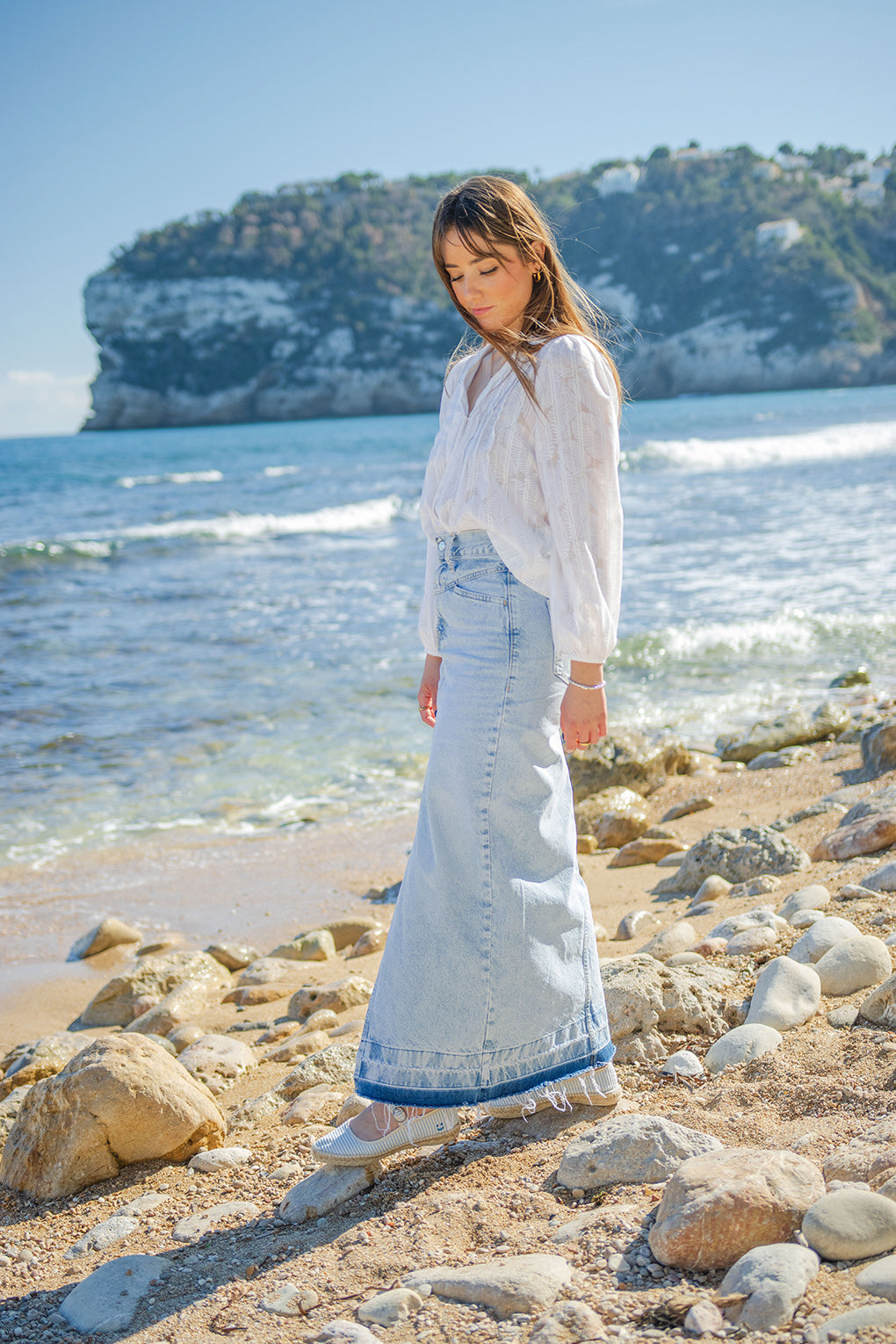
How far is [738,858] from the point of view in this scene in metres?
3.76

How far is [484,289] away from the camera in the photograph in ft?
6.70

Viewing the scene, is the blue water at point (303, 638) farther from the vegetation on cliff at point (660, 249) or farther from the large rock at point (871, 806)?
the vegetation on cliff at point (660, 249)

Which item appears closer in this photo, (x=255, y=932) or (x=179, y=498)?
(x=255, y=932)

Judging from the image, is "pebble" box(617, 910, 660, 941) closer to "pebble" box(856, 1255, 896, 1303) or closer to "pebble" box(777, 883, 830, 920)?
"pebble" box(777, 883, 830, 920)

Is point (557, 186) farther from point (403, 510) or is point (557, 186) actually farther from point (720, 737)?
point (720, 737)

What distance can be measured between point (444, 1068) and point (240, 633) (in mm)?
8299

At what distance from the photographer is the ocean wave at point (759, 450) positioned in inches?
1024

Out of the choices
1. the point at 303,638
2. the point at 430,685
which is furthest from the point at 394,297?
the point at 430,685

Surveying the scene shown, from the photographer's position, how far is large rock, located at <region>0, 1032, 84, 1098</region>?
120 inches

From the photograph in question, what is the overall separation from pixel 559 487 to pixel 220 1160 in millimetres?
1641

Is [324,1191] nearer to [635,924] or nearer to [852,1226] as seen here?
[852,1226]

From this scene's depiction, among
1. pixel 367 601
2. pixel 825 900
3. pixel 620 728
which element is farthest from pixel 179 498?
pixel 825 900

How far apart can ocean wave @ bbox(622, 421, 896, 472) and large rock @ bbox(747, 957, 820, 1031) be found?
2380 centimetres

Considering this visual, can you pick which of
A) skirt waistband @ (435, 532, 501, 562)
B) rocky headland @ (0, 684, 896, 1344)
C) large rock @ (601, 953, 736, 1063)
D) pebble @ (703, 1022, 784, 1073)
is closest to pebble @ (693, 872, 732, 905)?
rocky headland @ (0, 684, 896, 1344)
